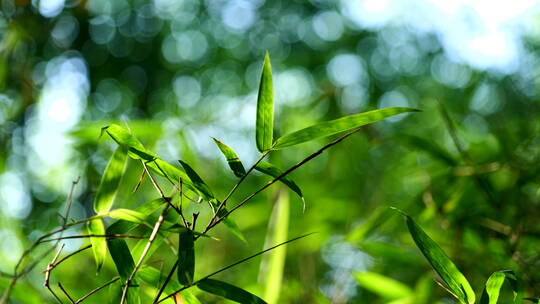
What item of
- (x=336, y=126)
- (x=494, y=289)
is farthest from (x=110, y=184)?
(x=494, y=289)

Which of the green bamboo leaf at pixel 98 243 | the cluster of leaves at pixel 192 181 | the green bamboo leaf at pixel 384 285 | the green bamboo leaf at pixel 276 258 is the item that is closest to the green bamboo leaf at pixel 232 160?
the cluster of leaves at pixel 192 181

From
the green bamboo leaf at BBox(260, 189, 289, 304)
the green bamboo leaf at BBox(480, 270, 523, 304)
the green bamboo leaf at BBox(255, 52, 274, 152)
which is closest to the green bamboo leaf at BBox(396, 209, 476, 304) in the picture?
the green bamboo leaf at BBox(480, 270, 523, 304)

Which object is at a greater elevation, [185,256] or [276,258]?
[185,256]

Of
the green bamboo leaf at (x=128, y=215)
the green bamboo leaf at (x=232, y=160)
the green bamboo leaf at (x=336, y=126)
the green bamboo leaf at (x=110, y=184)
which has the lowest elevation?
the green bamboo leaf at (x=110, y=184)

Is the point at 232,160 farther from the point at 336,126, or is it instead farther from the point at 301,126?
the point at 301,126

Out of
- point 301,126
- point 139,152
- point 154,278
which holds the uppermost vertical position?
point 139,152

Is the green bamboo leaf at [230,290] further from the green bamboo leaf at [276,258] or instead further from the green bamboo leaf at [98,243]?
the green bamboo leaf at [276,258]
